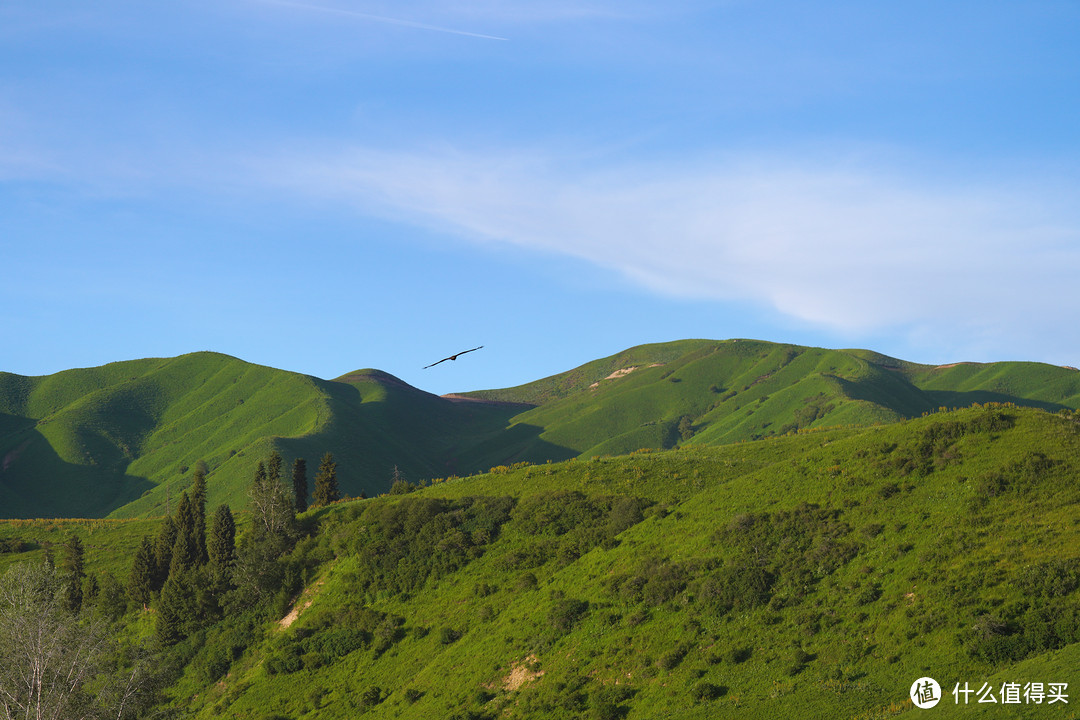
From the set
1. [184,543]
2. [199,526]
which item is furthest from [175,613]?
[199,526]

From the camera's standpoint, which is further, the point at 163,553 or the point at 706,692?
the point at 163,553

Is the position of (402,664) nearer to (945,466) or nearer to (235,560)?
(235,560)

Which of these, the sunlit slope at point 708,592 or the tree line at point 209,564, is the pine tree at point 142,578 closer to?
the tree line at point 209,564

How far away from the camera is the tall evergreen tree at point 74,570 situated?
79.7m

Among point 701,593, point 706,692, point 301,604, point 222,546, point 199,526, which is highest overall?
point 199,526

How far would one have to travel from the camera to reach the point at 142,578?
8081 centimetres

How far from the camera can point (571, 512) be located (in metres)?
72.4

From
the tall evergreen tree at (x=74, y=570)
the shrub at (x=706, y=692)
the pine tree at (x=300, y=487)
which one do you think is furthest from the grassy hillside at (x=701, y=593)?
the pine tree at (x=300, y=487)

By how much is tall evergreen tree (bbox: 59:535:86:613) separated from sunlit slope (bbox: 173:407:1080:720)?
20.9 m

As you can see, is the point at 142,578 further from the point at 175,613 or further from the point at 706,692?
the point at 706,692

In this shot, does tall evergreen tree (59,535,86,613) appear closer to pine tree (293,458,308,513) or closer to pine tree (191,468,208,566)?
pine tree (191,468,208,566)

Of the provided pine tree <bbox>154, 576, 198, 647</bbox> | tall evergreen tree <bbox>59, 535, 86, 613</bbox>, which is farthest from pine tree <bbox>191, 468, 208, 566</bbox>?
tall evergreen tree <bbox>59, 535, 86, 613</bbox>

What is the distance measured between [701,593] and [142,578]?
2355 inches

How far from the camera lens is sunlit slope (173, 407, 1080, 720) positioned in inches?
1478
